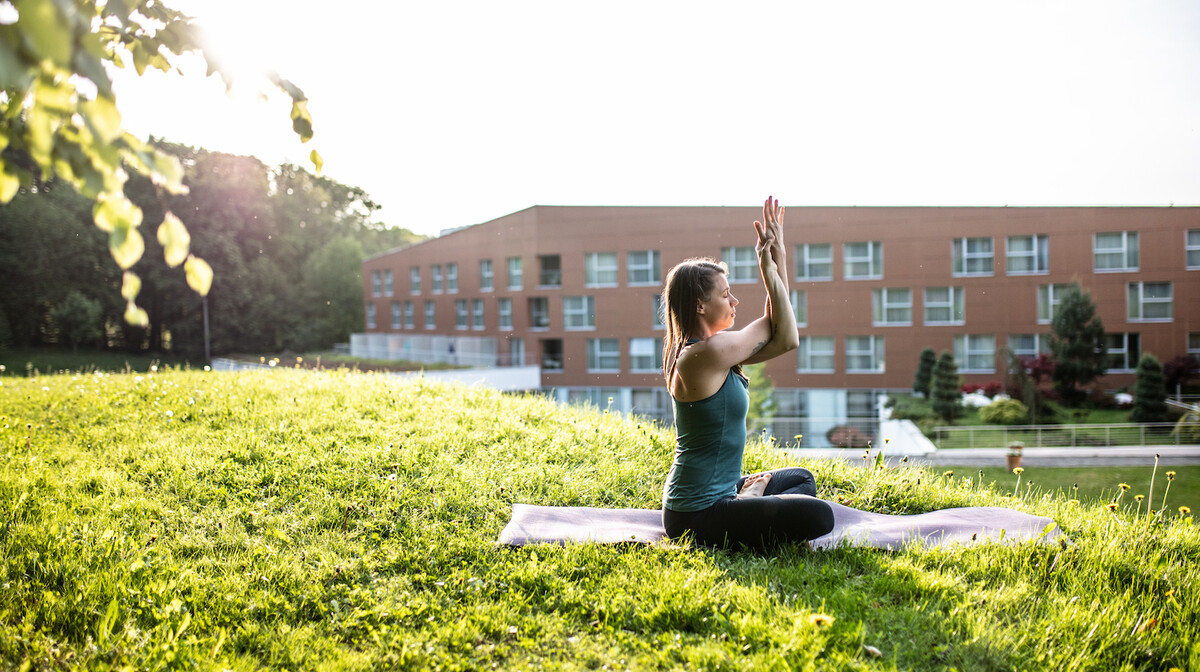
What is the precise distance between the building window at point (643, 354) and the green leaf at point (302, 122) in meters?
24.8

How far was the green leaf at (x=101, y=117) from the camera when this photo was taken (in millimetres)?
1271

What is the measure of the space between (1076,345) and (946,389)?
495cm

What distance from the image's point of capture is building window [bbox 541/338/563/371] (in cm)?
2886

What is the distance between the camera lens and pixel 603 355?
2780 cm

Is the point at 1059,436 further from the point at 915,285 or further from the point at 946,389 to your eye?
the point at 915,285

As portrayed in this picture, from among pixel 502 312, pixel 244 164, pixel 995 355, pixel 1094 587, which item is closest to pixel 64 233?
pixel 244 164

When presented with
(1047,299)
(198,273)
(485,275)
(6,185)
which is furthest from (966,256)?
(6,185)

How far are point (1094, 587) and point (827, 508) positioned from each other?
1083 mm

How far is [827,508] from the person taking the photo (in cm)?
335

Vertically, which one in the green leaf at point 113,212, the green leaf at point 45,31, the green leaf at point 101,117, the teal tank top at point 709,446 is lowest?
the teal tank top at point 709,446

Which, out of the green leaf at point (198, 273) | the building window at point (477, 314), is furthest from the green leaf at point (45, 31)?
the building window at point (477, 314)

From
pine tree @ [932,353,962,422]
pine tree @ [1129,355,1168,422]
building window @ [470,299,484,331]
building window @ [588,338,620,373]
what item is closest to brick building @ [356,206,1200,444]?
building window @ [588,338,620,373]

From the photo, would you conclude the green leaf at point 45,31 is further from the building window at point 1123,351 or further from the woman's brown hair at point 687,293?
the building window at point 1123,351

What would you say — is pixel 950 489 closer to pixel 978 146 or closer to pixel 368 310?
pixel 978 146
